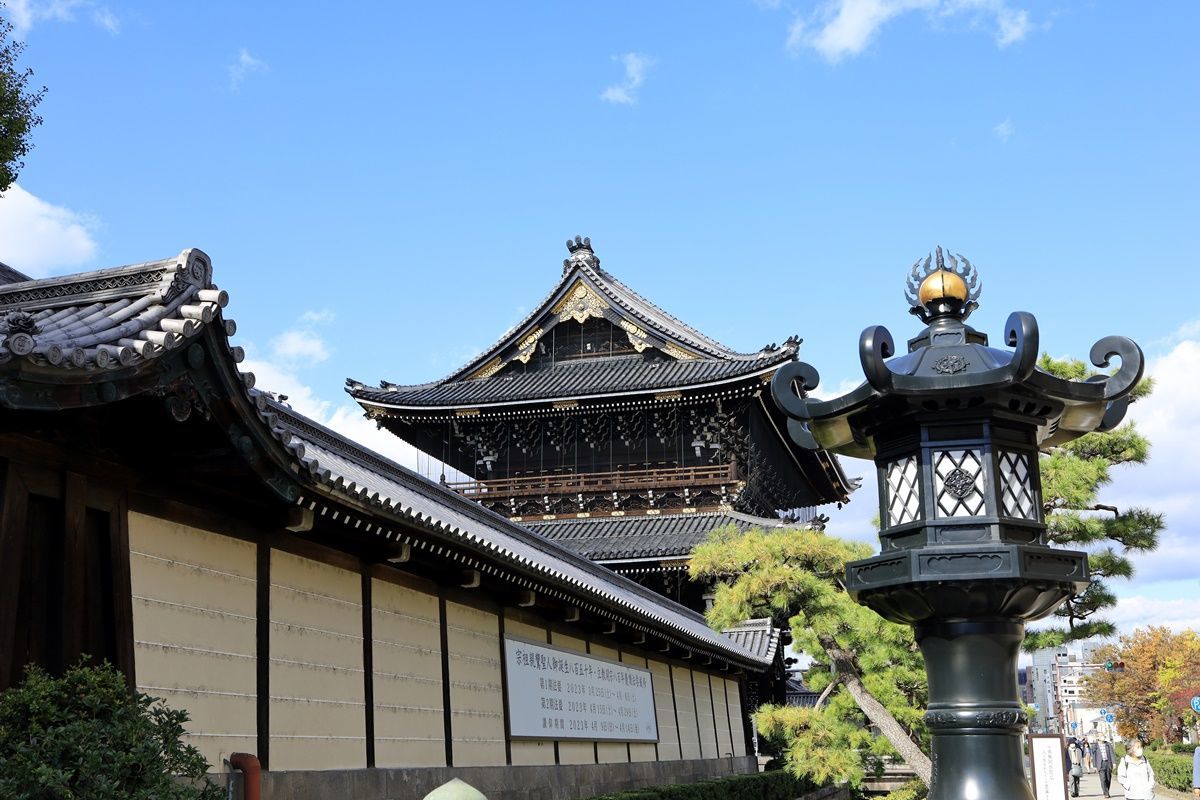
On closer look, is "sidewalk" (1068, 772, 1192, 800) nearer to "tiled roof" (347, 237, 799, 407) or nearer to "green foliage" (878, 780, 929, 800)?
"green foliage" (878, 780, 929, 800)

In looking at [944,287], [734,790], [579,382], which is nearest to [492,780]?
[734,790]

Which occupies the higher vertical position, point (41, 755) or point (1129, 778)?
point (41, 755)

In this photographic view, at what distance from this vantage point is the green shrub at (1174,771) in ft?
98.0

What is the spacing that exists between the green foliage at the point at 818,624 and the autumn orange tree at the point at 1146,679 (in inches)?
1507

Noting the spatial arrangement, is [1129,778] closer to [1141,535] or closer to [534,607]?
[1141,535]

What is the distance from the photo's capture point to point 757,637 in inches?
1113

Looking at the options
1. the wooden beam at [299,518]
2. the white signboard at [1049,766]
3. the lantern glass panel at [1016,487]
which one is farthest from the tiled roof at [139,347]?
the white signboard at [1049,766]

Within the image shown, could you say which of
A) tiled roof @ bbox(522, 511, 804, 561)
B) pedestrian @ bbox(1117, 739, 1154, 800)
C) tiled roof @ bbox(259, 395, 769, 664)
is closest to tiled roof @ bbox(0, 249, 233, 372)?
tiled roof @ bbox(259, 395, 769, 664)

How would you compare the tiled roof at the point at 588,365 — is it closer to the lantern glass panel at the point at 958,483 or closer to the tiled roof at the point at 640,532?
the tiled roof at the point at 640,532

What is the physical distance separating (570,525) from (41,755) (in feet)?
82.1

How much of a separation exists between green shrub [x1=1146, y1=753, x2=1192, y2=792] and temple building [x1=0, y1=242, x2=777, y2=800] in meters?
14.2

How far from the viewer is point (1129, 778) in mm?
17750

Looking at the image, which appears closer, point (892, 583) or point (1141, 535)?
point (892, 583)

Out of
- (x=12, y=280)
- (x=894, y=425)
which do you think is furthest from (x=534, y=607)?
(x=894, y=425)
